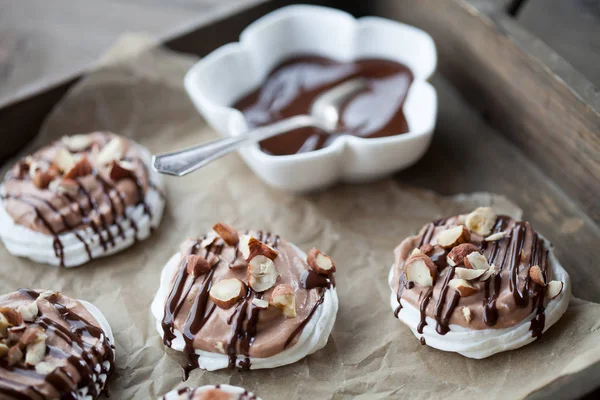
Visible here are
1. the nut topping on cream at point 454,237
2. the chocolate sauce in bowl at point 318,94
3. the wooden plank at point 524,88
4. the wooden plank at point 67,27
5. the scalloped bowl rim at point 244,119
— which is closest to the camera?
the nut topping on cream at point 454,237

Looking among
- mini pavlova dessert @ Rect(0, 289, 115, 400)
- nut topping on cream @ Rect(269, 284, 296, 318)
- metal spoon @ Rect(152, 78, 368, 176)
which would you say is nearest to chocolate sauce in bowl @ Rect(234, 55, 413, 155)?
metal spoon @ Rect(152, 78, 368, 176)

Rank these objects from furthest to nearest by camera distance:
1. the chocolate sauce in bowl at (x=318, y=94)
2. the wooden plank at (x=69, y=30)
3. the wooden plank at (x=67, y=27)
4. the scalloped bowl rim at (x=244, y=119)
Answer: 1. the wooden plank at (x=67, y=27)
2. the wooden plank at (x=69, y=30)
3. the chocolate sauce in bowl at (x=318, y=94)
4. the scalloped bowl rim at (x=244, y=119)

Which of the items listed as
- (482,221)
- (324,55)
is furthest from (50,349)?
(324,55)

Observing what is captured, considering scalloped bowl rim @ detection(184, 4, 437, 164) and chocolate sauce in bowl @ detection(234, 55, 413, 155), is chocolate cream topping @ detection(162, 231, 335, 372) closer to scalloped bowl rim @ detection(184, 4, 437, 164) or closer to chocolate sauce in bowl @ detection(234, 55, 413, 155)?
scalloped bowl rim @ detection(184, 4, 437, 164)

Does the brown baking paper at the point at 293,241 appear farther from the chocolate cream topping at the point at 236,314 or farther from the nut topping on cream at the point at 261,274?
the nut topping on cream at the point at 261,274

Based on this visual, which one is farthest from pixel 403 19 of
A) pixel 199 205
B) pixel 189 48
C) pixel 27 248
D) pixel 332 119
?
pixel 27 248

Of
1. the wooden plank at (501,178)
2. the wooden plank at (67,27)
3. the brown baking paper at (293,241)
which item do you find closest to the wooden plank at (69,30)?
the wooden plank at (67,27)
